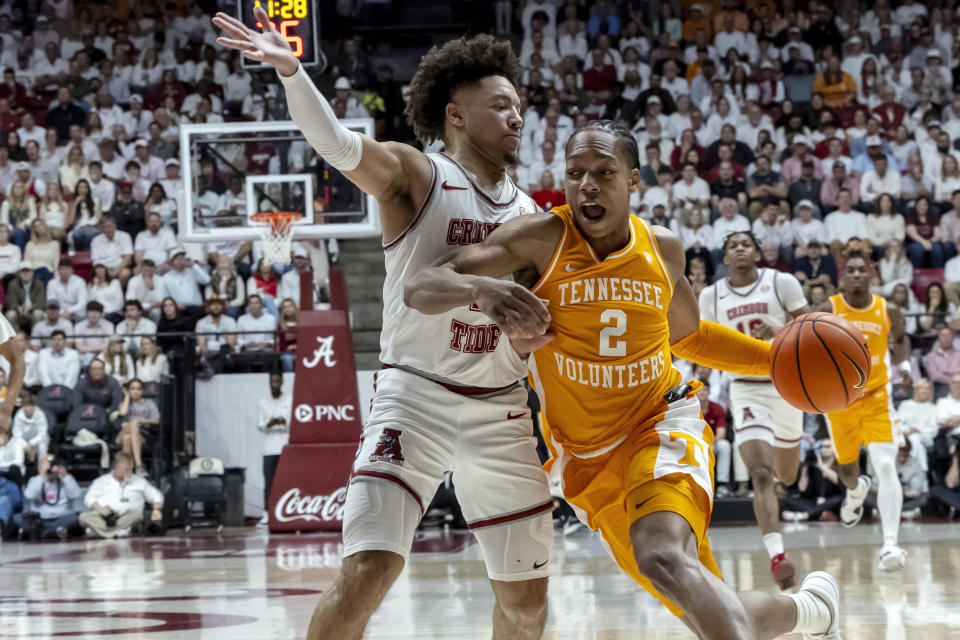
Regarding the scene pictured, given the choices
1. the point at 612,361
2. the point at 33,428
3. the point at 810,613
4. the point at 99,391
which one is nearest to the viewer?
the point at 612,361

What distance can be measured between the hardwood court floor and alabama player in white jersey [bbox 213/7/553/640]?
61.4 inches

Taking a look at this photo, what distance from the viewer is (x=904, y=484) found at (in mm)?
11445

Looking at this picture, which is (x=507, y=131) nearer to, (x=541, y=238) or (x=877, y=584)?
(x=541, y=238)

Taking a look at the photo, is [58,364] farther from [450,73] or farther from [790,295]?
[450,73]

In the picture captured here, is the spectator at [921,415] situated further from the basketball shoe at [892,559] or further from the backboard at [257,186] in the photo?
the backboard at [257,186]

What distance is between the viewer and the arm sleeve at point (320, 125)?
3.51m

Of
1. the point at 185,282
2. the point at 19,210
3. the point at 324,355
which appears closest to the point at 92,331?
the point at 185,282

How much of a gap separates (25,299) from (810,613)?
1205 cm

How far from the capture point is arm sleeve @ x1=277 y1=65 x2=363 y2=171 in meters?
3.51

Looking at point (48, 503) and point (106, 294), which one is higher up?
point (106, 294)

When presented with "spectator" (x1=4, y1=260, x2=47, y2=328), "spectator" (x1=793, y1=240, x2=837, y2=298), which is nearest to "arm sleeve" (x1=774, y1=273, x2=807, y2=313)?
"spectator" (x1=793, y1=240, x2=837, y2=298)

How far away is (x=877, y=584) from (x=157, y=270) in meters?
10.2

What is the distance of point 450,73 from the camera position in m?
4.23

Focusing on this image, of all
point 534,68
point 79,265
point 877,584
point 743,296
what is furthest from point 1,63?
point 877,584
